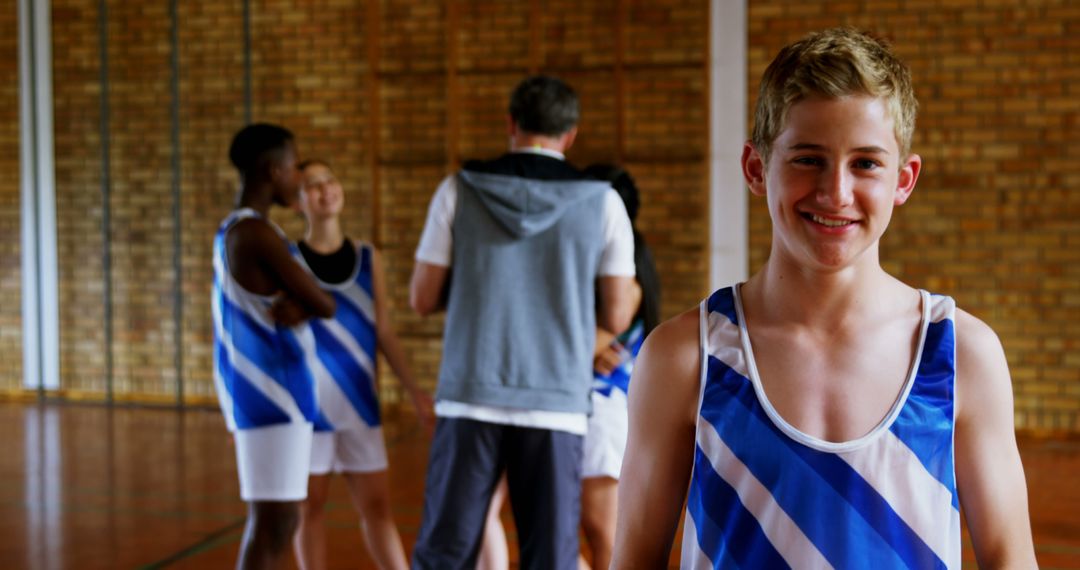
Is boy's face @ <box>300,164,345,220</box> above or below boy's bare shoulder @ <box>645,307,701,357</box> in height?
above

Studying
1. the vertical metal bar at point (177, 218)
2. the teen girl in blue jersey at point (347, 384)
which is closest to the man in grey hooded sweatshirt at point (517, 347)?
the teen girl in blue jersey at point (347, 384)

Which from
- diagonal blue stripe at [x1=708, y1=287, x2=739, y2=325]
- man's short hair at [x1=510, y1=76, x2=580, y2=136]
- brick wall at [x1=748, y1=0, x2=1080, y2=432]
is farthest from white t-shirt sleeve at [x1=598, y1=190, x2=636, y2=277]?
brick wall at [x1=748, y1=0, x2=1080, y2=432]

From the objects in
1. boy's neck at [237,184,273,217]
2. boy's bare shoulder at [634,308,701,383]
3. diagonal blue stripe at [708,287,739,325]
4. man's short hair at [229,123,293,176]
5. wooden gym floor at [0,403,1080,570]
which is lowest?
wooden gym floor at [0,403,1080,570]

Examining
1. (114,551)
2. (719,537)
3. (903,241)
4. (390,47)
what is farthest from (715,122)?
(719,537)

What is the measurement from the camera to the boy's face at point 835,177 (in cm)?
106

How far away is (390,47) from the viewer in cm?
732

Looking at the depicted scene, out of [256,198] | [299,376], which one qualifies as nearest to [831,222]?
[299,376]

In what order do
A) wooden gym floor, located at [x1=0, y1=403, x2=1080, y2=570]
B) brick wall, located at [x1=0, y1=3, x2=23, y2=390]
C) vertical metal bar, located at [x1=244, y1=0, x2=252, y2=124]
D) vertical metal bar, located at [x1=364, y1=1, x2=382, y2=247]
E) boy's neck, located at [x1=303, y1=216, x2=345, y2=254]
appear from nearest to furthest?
boy's neck, located at [x1=303, y1=216, x2=345, y2=254] → wooden gym floor, located at [x1=0, y1=403, x2=1080, y2=570] → vertical metal bar, located at [x1=244, y1=0, x2=252, y2=124] → vertical metal bar, located at [x1=364, y1=1, x2=382, y2=247] → brick wall, located at [x1=0, y1=3, x2=23, y2=390]

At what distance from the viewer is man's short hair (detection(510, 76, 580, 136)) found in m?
2.64

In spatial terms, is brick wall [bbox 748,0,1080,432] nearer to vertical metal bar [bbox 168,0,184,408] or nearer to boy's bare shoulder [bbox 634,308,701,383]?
vertical metal bar [bbox 168,0,184,408]

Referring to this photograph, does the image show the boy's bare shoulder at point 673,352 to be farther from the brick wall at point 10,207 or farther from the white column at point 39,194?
the brick wall at point 10,207

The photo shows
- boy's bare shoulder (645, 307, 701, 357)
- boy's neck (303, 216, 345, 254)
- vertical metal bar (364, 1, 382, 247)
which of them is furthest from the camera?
vertical metal bar (364, 1, 382, 247)

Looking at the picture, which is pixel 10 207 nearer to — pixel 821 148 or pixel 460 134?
pixel 460 134

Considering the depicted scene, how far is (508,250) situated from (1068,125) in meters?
5.15
